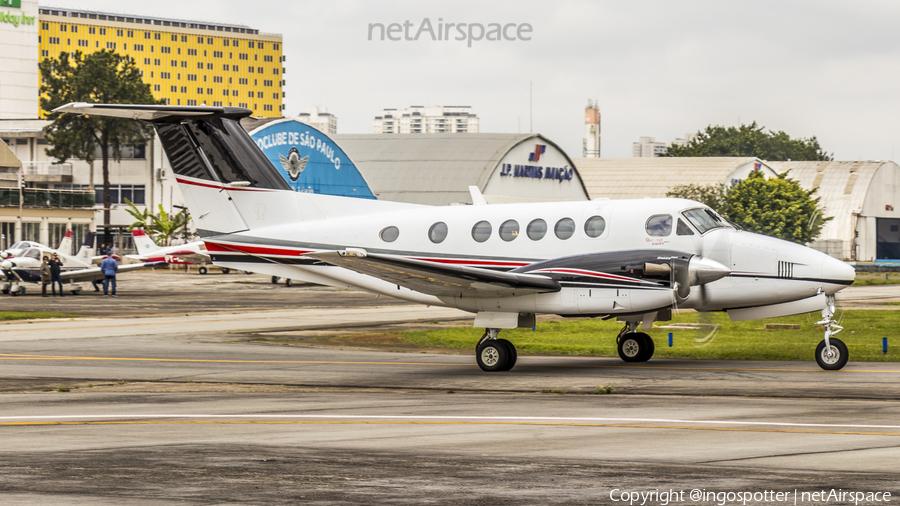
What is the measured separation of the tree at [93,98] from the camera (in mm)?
93438

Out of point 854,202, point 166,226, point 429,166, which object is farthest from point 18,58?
point 854,202

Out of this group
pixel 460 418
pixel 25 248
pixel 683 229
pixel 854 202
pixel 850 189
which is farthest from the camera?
pixel 850 189

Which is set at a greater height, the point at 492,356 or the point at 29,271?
the point at 29,271

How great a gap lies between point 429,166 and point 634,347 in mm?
59107

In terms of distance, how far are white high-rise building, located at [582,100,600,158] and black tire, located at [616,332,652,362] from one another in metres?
128

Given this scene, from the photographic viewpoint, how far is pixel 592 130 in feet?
497

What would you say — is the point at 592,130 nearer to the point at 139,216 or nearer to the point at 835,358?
the point at 139,216

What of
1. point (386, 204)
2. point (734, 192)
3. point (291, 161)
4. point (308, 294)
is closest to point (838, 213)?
point (734, 192)

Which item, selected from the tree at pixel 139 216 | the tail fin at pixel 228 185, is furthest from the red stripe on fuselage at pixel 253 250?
the tree at pixel 139 216

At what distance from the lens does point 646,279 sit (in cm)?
1758

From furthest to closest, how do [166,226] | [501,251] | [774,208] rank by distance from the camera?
[166,226] → [774,208] → [501,251]

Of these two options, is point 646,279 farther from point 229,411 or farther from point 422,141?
point 422,141

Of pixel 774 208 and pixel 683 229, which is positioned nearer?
pixel 683 229

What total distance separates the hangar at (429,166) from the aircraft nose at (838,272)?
5370cm
